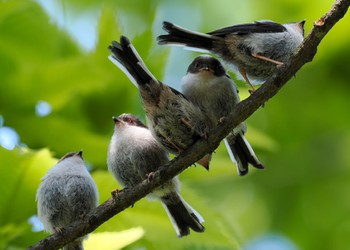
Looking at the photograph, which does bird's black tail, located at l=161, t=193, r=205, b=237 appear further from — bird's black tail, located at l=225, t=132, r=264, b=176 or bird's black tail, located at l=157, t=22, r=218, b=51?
bird's black tail, located at l=157, t=22, r=218, b=51

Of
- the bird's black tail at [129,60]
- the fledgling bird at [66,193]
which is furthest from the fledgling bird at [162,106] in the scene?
the fledgling bird at [66,193]

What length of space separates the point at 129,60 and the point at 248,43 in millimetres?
784

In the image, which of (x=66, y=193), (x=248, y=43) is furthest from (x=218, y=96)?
(x=66, y=193)

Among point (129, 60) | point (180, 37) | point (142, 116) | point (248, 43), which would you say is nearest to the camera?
point (129, 60)

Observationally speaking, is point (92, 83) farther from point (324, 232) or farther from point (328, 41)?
point (324, 232)

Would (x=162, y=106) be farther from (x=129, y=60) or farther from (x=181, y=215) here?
(x=181, y=215)

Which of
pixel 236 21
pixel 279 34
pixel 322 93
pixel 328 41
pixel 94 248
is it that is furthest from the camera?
pixel 236 21

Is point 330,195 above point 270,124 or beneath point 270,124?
beneath

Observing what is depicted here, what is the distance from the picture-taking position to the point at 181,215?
4.07 metres

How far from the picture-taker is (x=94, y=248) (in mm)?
3270

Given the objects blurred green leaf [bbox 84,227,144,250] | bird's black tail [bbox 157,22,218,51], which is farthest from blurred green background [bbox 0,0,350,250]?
bird's black tail [bbox 157,22,218,51]

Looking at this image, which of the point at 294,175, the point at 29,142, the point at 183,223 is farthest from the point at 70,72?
the point at 294,175

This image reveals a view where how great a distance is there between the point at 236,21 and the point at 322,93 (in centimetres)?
105

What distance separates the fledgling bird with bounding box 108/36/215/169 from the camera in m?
3.49
